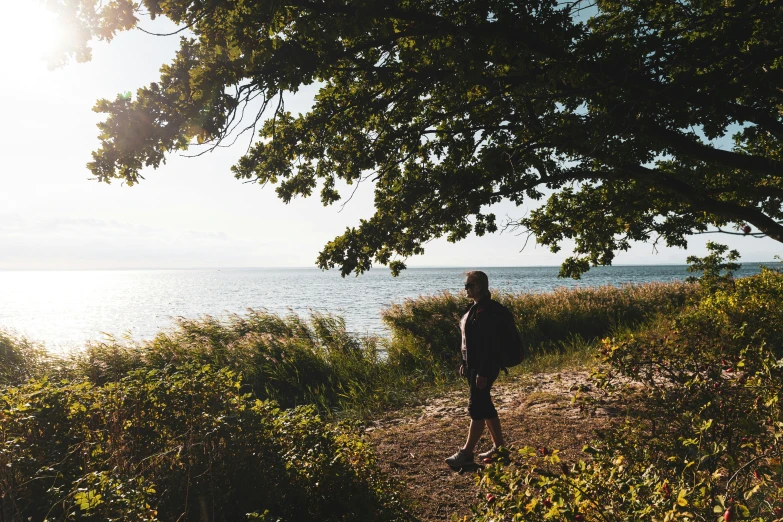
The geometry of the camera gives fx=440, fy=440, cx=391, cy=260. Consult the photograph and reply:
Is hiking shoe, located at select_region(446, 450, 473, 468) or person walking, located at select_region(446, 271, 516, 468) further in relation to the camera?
hiking shoe, located at select_region(446, 450, 473, 468)

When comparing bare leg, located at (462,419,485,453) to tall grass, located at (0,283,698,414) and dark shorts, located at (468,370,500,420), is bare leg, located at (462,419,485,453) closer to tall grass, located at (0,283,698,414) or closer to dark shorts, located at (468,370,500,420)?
dark shorts, located at (468,370,500,420)

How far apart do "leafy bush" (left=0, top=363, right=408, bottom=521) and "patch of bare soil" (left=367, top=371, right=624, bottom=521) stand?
90 cm

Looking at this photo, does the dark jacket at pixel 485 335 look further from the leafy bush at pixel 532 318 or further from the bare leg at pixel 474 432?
the leafy bush at pixel 532 318

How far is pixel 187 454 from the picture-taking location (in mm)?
3629

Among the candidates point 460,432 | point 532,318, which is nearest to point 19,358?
point 460,432

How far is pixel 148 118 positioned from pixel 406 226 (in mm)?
3470

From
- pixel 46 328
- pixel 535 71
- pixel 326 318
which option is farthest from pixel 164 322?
pixel 535 71

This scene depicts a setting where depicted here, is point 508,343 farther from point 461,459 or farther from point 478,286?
point 461,459

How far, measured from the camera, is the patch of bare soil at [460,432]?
4.62 m

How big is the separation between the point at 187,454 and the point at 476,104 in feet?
17.6

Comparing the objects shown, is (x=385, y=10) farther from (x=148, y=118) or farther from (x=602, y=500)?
(x=602, y=500)

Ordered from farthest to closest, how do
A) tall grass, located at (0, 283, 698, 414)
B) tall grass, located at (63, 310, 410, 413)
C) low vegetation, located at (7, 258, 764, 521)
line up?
tall grass, located at (0, 283, 698, 414), tall grass, located at (63, 310, 410, 413), low vegetation, located at (7, 258, 764, 521)

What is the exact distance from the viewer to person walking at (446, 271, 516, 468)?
15.9ft

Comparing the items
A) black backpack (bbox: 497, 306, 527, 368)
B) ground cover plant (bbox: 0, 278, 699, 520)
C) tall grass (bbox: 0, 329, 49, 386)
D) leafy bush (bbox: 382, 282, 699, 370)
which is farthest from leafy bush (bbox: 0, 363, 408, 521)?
tall grass (bbox: 0, 329, 49, 386)
